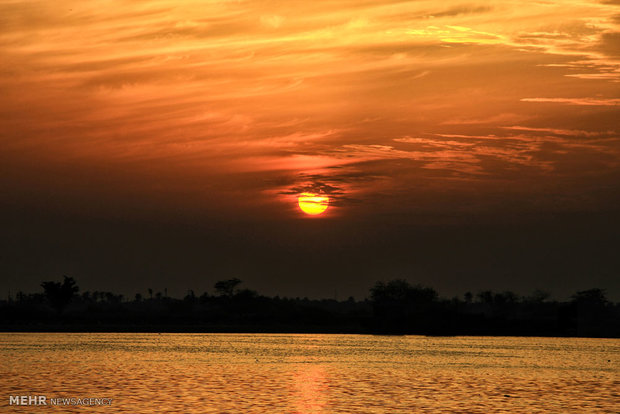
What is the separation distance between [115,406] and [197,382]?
19964 mm

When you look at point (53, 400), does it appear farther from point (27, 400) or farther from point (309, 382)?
point (309, 382)

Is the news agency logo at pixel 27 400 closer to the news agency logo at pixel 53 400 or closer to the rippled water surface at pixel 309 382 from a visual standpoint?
the news agency logo at pixel 53 400

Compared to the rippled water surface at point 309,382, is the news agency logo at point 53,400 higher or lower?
lower

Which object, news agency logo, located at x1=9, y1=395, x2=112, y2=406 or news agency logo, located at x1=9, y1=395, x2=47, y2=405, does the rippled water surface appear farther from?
news agency logo, located at x1=9, y1=395, x2=112, y2=406

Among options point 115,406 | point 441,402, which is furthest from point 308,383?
point 115,406

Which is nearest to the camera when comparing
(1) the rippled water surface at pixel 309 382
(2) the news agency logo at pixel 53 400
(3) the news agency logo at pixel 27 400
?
(3) the news agency logo at pixel 27 400

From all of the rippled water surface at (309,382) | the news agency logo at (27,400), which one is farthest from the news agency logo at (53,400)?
the rippled water surface at (309,382)

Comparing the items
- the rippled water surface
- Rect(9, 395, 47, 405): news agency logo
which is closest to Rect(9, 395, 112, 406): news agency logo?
Rect(9, 395, 47, 405): news agency logo

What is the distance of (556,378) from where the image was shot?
8894 cm

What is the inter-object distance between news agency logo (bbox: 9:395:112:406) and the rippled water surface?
86 centimetres

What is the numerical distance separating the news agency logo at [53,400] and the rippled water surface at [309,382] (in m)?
0.86

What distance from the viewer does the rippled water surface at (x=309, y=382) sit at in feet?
197

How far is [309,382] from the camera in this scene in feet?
257

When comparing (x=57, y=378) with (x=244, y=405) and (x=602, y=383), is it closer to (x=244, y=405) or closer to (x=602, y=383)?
(x=244, y=405)
